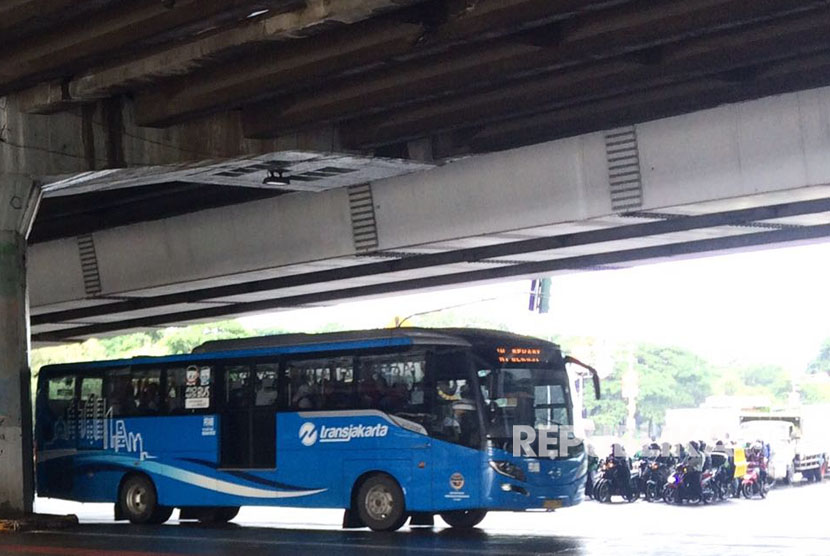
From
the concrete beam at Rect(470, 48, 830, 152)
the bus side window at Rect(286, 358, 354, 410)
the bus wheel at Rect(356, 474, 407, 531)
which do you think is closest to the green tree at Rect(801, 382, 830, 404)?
the bus side window at Rect(286, 358, 354, 410)

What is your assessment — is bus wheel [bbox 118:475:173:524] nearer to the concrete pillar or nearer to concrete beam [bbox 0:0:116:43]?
the concrete pillar

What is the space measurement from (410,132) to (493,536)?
5.80 meters

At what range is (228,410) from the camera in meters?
21.5

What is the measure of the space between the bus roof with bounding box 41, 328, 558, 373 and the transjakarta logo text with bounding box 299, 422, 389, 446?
46.5 inches

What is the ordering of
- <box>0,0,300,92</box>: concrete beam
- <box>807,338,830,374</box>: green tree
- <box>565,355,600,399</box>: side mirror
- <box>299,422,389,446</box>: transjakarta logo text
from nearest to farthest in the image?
<box>0,0,300,92</box>: concrete beam
<box>299,422,389,446</box>: transjakarta logo text
<box>565,355,600,399</box>: side mirror
<box>807,338,830,374</box>: green tree

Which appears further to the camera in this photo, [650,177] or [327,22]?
[650,177]

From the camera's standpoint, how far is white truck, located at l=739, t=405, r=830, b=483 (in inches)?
1495

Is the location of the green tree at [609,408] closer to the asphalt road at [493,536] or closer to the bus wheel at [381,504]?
the asphalt road at [493,536]

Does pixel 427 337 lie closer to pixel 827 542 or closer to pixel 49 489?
pixel 827 542

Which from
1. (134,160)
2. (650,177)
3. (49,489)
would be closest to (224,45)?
(134,160)

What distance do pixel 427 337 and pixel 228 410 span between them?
3.98m

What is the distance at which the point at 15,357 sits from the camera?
20.6 metres

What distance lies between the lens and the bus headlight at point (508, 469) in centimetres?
1884

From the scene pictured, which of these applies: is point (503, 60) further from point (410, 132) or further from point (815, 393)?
point (815, 393)
